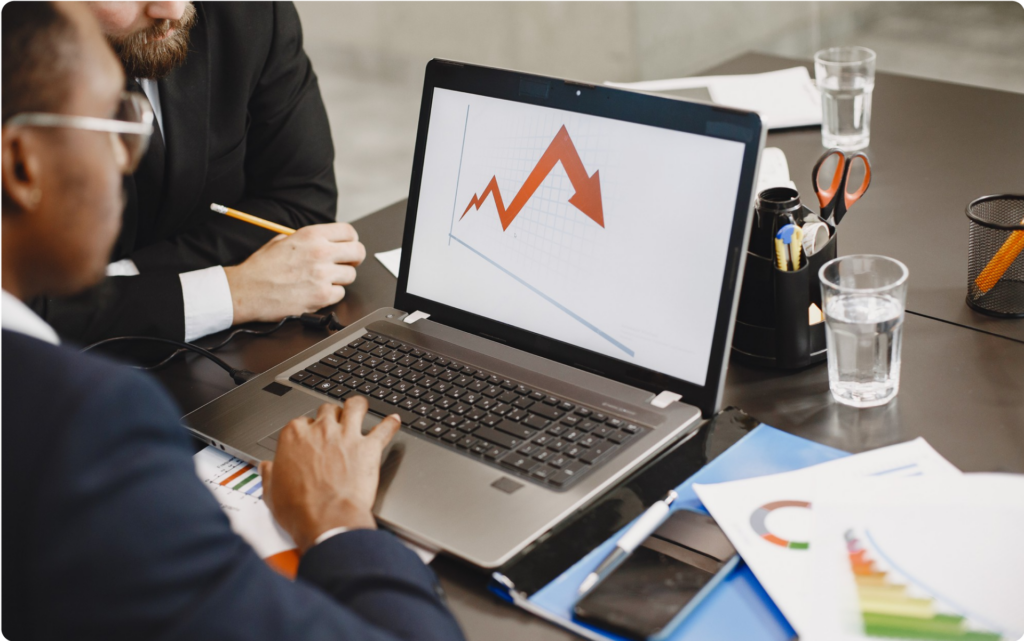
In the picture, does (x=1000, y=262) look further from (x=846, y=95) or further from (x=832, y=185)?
(x=846, y=95)

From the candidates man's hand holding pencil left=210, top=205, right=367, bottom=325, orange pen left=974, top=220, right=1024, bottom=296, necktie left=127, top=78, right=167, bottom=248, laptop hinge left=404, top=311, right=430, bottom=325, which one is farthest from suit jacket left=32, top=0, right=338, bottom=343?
orange pen left=974, top=220, right=1024, bottom=296

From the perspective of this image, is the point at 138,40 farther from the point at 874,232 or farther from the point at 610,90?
the point at 874,232

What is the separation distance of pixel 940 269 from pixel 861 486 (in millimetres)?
511

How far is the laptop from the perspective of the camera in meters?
0.85

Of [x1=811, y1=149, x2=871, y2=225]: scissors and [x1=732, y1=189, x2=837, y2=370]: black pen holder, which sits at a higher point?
[x1=811, y1=149, x2=871, y2=225]: scissors

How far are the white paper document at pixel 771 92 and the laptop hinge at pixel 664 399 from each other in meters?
0.88

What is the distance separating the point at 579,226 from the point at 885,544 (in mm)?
448

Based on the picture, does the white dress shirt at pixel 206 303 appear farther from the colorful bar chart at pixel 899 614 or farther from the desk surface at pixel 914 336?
the colorful bar chart at pixel 899 614

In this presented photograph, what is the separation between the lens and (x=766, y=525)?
76 centimetres

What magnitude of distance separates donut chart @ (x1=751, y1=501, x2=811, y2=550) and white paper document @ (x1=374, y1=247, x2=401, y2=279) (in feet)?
2.37

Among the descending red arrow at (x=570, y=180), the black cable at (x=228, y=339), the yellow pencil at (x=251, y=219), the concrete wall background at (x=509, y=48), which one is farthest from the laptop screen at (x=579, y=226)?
the concrete wall background at (x=509, y=48)

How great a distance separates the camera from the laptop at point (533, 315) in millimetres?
851

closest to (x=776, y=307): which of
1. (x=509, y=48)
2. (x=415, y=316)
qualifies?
(x=415, y=316)

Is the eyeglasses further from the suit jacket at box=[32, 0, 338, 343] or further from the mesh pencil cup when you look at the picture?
the mesh pencil cup
